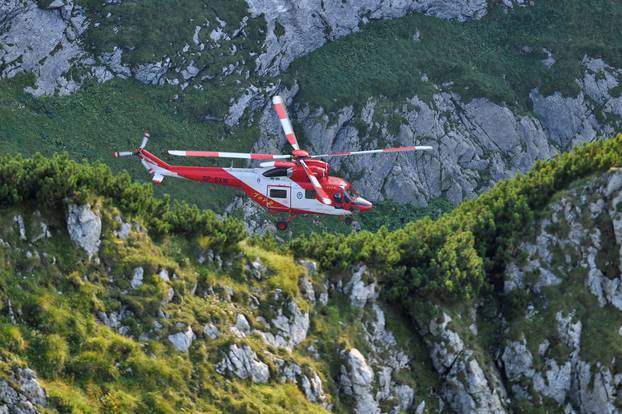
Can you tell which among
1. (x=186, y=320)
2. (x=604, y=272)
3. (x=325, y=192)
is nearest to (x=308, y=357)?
(x=186, y=320)

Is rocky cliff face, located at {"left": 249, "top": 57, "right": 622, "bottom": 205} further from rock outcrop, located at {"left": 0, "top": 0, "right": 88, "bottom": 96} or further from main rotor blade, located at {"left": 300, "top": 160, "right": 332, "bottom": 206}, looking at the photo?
main rotor blade, located at {"left": 300, "top": 160, "right": 332, "bottom": 206}

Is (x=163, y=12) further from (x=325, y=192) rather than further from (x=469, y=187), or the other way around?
(x=325, y=192)

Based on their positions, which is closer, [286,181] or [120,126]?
[286,181]

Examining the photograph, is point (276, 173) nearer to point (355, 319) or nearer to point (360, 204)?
point (360, 204)

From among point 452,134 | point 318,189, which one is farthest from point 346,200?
point 452,134

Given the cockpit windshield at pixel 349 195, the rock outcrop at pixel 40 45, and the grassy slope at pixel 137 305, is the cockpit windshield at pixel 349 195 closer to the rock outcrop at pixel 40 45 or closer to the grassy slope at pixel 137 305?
the grassy slope at pixel 137 305

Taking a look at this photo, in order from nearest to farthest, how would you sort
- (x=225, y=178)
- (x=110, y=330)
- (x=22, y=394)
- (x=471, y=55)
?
1. (x=22, y=394)
2. (x=110, y=330)
3. (x=225, y=178)
4. (x=471, y=55)
